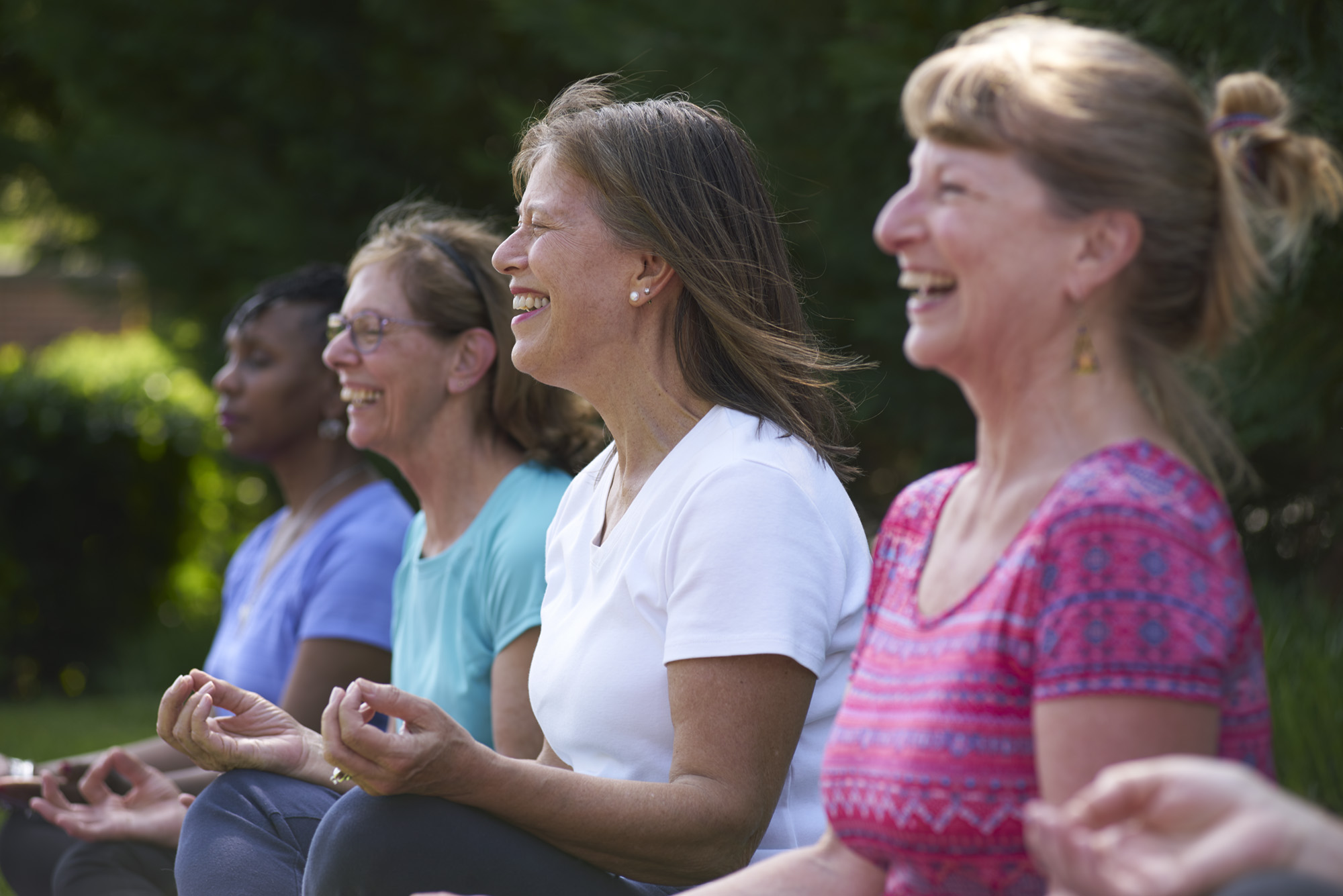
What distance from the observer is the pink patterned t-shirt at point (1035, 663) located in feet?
4.26

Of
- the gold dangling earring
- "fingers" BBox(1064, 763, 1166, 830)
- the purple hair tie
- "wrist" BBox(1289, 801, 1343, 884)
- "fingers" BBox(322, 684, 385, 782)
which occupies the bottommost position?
"fingers" BBox(322, 684, 385, 782)

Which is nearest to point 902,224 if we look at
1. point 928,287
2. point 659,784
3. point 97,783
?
point 928,287

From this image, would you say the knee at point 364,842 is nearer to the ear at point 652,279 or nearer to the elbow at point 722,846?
the elbow at point 722,846

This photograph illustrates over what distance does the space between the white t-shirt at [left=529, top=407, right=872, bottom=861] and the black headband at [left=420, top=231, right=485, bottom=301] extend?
122 cm

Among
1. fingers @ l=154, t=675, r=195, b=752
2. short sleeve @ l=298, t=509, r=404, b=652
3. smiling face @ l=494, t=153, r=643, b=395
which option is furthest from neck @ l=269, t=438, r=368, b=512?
smiling face @ l=494, t=153, r=643, b=395

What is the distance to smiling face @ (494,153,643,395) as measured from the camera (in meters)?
2.40

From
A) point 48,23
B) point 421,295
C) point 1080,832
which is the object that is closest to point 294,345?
point 421,295

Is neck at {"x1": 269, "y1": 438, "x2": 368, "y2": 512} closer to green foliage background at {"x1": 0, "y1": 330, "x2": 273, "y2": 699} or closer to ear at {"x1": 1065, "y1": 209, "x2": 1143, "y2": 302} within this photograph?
ear at {"x1": 1065, "y1": 209, "x2": 1143, "y2": 302}

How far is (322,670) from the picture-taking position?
3.36 metres

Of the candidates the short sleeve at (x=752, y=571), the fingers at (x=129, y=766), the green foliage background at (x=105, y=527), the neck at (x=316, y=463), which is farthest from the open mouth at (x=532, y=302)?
the green foliage background at (x=105, y=527)

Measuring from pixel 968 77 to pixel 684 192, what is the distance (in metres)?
0.93

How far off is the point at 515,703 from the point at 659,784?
878 mm

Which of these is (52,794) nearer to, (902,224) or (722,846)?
(722,846)

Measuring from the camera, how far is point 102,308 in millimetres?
7660
